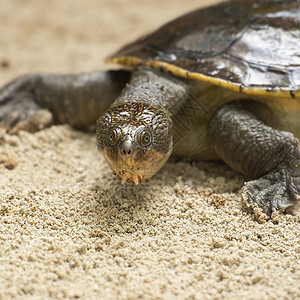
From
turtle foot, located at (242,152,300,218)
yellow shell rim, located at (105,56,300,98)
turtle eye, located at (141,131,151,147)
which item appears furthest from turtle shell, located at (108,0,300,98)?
turtle eye, located at (141,131,151,147)

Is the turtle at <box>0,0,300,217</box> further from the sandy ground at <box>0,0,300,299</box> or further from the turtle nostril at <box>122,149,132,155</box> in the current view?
the sandy ground at <box>0,0,300,299</box>

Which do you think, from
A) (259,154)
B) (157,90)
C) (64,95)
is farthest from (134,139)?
(64,95)

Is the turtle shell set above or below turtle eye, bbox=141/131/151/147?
above

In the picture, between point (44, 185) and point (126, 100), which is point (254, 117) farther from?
point (44, 185)

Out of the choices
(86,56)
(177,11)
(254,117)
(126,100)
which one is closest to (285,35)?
(254,117)

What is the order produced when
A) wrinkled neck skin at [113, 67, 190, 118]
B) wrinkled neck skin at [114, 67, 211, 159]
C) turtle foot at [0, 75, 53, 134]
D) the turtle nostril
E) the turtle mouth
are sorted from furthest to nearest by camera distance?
turtle foot at [0, 75, 53, 134]
wrinkled neck skin at [114, 67, 211, 159]
wrinkled neck skin at [113, 67, 190, 118]
the turtle mouth
the turtle nostril

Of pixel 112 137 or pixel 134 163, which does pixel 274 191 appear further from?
pixel 112 137
